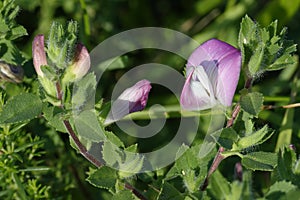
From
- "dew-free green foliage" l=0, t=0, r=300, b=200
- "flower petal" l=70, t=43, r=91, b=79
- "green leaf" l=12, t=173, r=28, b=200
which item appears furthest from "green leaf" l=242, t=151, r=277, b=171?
"green leaf" l=12, t=173, r=28, b=200

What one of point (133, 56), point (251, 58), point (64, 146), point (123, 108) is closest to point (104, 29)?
point (133, 56)

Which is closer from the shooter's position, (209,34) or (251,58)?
(251,58)

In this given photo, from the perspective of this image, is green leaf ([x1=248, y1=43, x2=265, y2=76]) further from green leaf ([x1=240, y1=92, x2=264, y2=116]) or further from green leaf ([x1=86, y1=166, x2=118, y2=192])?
green leaf ([x1=86, y1=166, x2=118, y2=192])

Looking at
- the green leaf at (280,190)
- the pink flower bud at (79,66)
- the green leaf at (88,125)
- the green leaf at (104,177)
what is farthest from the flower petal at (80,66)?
the green leaf at (280,190)

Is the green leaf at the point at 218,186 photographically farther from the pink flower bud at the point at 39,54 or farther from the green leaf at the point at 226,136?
the pink flower bud at the point at 39,54

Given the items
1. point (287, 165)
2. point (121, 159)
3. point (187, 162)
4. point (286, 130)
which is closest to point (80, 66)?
point (121, 159)

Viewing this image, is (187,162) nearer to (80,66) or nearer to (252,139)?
(252,139)

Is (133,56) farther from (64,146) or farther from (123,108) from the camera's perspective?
(123,108)
